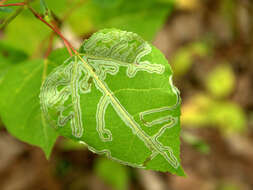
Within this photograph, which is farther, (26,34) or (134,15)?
(26,34)

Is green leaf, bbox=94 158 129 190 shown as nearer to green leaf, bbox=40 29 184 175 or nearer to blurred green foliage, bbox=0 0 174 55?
blurred green foliage, bbox=0 0 174 55

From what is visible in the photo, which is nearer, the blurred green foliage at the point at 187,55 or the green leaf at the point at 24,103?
the green leaf at the point at 24,103

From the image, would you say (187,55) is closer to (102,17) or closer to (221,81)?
(221,81)

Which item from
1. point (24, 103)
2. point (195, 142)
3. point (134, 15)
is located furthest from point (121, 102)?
point (134, 15)

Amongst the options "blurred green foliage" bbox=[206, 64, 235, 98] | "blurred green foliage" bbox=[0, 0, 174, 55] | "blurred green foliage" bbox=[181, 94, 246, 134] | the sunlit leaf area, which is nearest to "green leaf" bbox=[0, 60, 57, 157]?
the sunlit leaf area

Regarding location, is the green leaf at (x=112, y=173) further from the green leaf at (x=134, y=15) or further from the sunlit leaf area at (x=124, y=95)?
the green leaf at (x=134, y=15)

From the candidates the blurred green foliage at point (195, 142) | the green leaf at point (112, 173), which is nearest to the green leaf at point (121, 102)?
the blurred green foliage at point (195, 142)
